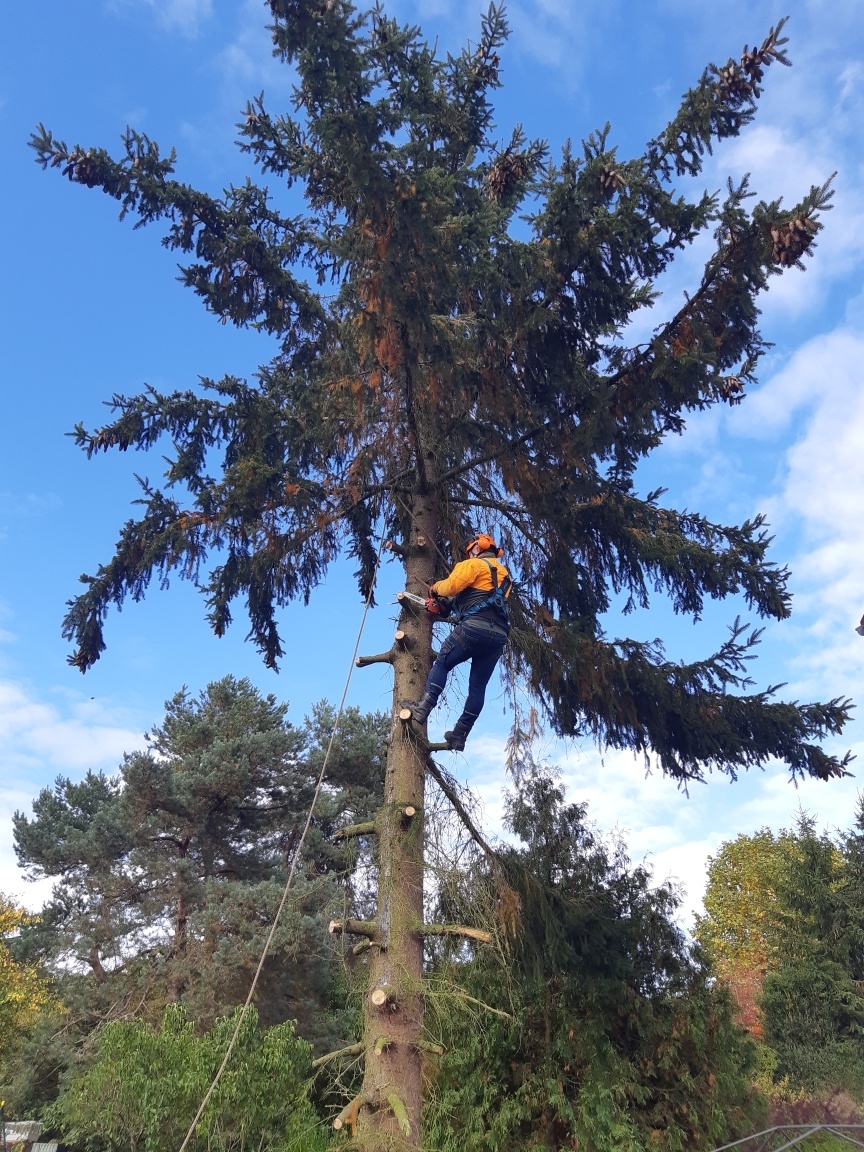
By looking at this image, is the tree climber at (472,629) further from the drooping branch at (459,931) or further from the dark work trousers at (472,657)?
the drooping branch at (459,931)

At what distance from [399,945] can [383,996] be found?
0.33 meters

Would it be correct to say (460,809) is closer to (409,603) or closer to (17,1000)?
(409,603)

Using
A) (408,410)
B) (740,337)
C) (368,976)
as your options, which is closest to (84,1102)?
(368,976)

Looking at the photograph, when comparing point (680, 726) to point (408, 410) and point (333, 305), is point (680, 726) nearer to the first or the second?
point (408, 410)

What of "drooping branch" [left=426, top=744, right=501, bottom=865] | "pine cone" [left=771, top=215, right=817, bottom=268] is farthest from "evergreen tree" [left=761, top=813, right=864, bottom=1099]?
"pine cone" [left=771, top=215, right=817, bottom=268]

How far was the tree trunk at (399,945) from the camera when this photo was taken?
15.6 feet

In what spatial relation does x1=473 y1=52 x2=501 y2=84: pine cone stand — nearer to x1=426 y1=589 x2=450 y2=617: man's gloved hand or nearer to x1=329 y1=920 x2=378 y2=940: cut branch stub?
x1=426 y1=589 x2=450 y2=617: man's gloved hand

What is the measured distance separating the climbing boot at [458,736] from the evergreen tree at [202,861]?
10424mm

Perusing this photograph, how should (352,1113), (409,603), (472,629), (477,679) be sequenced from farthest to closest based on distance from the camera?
(409,603)
(477,679)
(472,629)
(352,1113)

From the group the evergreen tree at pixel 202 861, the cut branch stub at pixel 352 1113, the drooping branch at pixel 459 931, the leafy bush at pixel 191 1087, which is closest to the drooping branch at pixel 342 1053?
the cut branch stub at pixel 352 1113

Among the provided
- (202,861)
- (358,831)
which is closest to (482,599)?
(358,831)

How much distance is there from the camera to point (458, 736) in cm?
594

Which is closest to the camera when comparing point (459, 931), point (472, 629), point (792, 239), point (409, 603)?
point (459, 931)

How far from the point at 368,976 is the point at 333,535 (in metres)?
3.88
